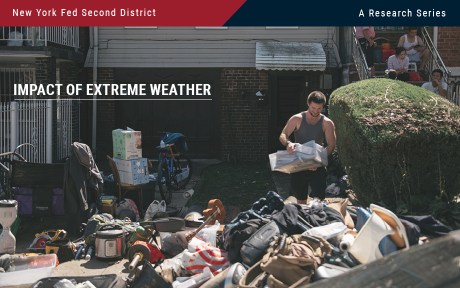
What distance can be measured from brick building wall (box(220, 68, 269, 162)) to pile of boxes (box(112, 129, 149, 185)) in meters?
6.85

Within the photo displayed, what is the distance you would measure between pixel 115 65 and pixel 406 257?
15644mm

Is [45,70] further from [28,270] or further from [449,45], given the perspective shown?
[449,45]

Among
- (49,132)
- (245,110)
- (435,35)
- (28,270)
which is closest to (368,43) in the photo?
(435,35)

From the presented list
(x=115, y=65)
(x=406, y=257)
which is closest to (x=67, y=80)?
(x=115, y=65)

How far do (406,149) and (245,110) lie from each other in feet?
33.8

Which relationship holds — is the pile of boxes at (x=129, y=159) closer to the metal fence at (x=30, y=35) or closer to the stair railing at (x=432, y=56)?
the metal fence at (x=30, y=35)

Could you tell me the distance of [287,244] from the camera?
6191mm

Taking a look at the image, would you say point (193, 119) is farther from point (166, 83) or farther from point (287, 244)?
point (287, 244)

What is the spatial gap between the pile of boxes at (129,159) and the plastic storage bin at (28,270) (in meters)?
3.06

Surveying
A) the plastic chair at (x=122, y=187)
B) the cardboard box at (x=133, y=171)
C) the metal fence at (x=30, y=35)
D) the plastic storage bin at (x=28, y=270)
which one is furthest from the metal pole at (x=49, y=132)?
the plastic storage bin at (x=28, y=270)

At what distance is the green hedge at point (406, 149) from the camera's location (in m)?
7.41

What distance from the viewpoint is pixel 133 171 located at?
10.6m

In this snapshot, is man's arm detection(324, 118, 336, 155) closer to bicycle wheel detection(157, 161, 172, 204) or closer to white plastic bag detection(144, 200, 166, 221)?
white plastic bag detection(144, 200, 166, 221)

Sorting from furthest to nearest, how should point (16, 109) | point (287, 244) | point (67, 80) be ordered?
point (67, 80)
point (16, 109)
point (287, 244)
